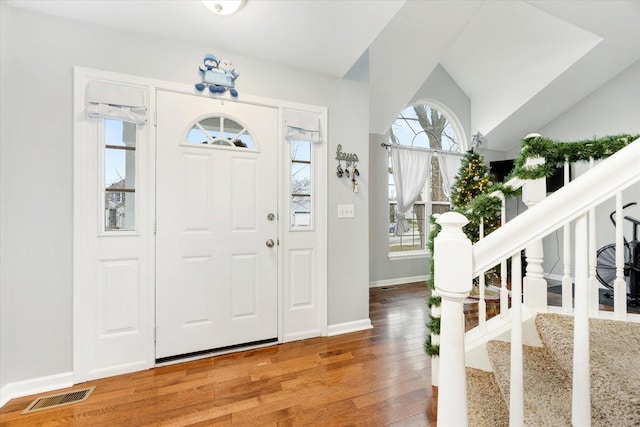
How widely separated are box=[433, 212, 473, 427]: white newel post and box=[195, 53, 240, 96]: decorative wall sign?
2.08 metres

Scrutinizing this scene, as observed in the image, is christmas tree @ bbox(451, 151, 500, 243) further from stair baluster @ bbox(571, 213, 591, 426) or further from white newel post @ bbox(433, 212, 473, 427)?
white newel post @ bbox(433, 212, 473, 427)

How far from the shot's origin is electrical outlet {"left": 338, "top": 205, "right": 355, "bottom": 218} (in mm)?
2666

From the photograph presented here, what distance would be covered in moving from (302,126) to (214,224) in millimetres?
1134

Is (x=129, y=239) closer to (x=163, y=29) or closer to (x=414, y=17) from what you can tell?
(x=163, y=29)

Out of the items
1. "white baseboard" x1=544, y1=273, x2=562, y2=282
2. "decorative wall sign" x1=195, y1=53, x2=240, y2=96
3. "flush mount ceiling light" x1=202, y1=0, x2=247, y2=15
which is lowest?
"white baseboard" x1=544, y1=273, x2=562, y2=282

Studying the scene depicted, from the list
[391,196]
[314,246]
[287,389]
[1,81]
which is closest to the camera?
[1,81]

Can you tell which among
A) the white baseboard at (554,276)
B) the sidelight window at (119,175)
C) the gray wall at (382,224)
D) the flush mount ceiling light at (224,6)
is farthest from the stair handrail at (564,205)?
the white baseboard at (554,276)

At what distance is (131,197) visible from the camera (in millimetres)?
2031

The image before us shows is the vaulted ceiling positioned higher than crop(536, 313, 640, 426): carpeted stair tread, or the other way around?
the vaulted ceiling

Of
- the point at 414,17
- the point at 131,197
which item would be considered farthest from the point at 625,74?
the point at 131,197

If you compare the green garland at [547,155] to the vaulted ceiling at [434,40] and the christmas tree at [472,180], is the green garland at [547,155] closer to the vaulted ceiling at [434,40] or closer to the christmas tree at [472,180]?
the vaulted ceiling at [434,40]

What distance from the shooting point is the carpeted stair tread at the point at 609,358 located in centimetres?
84

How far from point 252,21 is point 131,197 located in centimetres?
157

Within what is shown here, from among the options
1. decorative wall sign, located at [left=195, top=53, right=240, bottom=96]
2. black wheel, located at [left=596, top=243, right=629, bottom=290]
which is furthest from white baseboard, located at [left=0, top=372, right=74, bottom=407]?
black wheel, located at [left=596, top=243, right=629, bottom=290]
